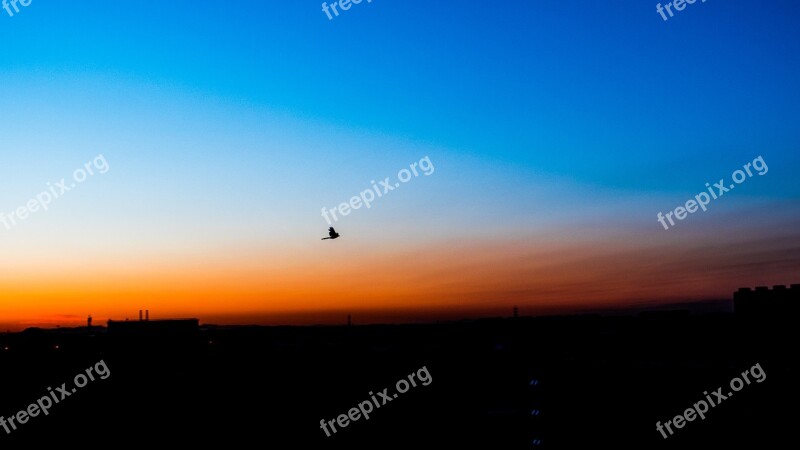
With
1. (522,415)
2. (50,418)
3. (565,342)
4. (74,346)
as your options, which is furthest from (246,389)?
(74,346)

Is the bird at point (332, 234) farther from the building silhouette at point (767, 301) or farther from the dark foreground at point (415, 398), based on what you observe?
the building silhouette at point (767, 301)

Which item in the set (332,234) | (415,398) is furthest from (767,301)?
(332,234)

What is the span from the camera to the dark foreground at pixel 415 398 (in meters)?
24.2

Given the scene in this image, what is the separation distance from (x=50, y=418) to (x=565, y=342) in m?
35.9

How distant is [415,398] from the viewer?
32.3 meters

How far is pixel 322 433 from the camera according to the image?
26500 mm

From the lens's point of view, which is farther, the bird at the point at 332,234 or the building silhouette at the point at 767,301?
the building silhouette at the point at 767,301

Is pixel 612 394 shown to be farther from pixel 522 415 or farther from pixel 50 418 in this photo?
pixel 50 418

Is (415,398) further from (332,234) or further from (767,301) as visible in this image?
(767,301)

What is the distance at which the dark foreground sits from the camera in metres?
24.2

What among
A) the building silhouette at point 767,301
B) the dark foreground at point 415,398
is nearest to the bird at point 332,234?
the dark foreground at point 415,398

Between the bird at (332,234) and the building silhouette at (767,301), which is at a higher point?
the bird at (332,234)

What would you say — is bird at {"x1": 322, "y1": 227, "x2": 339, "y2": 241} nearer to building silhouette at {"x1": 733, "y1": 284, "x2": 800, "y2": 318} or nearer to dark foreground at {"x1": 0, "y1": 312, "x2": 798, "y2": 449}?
dark foreground at {"x1": 0, "y1": 312, "x2": 798, "y2": 449}

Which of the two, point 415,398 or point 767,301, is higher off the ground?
point 767,301
